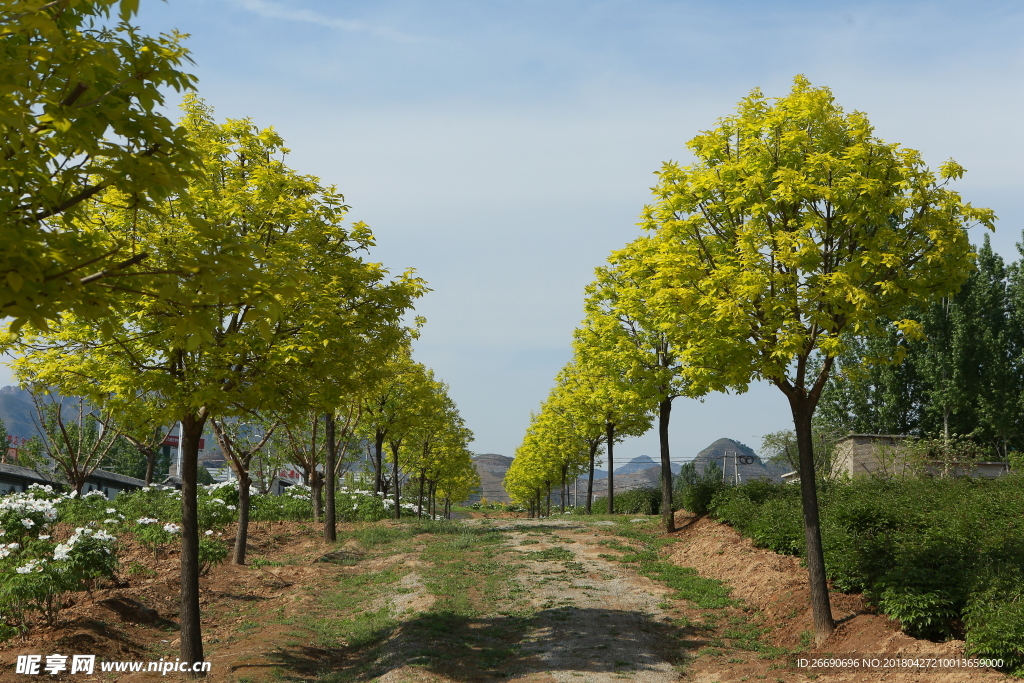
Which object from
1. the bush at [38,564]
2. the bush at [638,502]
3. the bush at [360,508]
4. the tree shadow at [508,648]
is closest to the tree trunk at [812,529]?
the tree shadow at [508,648]

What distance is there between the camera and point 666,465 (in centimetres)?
1884

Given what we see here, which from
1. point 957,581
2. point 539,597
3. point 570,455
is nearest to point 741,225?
point 957,581

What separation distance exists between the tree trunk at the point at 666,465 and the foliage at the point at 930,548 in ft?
10.3

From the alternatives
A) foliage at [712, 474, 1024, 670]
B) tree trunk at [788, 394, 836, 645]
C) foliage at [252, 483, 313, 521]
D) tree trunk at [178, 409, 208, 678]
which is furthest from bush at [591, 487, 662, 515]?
tree trunk at [178, 409, 208, 678]

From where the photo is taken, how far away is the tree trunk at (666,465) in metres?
18.9

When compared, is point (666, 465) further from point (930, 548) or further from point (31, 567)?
point (31, 567)

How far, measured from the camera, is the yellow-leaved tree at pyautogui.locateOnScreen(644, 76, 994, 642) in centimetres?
999

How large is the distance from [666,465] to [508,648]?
936 centimetres

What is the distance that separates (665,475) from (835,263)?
A: 914 cm

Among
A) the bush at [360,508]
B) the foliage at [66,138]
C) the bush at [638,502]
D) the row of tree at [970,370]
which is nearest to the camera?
the foliage at [66,138]

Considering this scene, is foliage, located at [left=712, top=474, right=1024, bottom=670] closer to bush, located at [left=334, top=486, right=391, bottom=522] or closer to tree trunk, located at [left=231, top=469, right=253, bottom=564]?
tree trunk, located at [left=231, top=469, right=253, bottom=564]

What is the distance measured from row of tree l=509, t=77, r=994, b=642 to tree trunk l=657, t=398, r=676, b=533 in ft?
25.6

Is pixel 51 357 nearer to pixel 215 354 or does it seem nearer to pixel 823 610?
pixel 215 354

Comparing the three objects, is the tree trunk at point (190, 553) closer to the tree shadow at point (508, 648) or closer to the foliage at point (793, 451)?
the tree shadow at point (508, 648)
